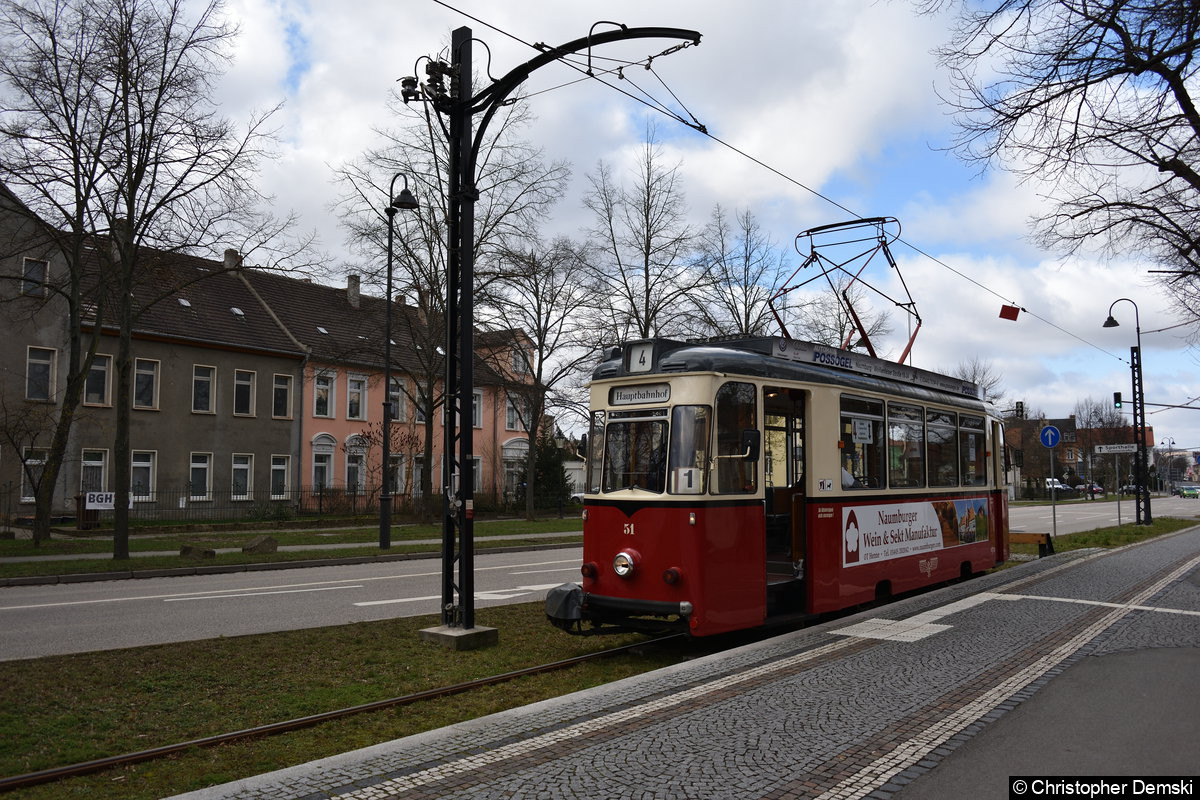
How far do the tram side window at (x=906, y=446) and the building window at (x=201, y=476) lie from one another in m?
30.2

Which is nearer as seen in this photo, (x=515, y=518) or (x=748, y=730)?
(x=748, y=730)

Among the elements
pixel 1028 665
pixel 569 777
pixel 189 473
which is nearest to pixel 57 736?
pixel 569 777

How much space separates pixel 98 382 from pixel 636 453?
3086 centimetres

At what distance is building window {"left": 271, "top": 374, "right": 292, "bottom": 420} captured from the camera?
128 ft

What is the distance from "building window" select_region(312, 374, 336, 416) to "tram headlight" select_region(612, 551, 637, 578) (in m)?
34.1

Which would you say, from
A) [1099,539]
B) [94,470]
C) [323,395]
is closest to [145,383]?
[94,470]

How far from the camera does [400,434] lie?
42.7m

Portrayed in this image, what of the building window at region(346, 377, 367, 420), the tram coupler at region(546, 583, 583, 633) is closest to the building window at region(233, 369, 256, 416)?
the building window at region(346, 377, 367, 420)

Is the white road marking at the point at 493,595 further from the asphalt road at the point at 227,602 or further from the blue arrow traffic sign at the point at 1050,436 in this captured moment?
the blue arrow traffic sign at the point at 1050,436

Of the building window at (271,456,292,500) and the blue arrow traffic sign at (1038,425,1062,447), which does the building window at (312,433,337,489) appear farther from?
the blue arrow traffic sign at (1038,425,1062,447)

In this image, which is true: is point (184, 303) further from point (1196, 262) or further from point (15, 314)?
point (1196, 262)

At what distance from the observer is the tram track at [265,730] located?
5.23 meters

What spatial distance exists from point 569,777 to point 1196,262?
18733mm

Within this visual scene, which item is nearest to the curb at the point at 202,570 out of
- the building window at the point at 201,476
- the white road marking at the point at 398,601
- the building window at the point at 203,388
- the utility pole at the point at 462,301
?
the white road marking at the point at 398,601
